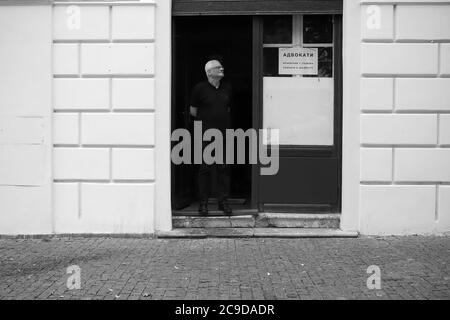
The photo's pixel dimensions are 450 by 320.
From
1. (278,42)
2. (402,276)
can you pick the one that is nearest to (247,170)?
(278,42)

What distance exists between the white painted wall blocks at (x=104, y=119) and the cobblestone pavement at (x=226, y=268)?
0.41 m

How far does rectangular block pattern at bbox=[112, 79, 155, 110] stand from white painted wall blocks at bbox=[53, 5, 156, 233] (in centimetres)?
1

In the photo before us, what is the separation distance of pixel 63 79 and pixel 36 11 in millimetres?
959

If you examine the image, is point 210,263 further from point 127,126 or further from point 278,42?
point 278,42

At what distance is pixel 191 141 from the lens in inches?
388

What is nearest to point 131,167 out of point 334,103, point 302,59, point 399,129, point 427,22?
point 302,59

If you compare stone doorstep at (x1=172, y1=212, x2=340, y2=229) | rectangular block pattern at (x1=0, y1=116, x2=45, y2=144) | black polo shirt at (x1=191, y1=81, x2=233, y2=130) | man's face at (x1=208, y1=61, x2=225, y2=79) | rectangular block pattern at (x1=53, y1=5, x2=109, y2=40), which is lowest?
stone doorstep at (x1=172, y1=212, x2=340, y2=229)

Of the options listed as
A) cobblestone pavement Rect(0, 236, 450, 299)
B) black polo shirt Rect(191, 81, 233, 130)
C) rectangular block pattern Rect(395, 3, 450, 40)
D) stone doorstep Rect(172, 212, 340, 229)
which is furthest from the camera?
black polo shirt Rect(191, 81, 233, 130)

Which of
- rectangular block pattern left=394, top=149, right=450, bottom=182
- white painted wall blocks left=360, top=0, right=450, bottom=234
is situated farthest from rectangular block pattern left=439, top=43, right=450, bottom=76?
rectangular block pattern left=394, top=149, right=450, bottom=182

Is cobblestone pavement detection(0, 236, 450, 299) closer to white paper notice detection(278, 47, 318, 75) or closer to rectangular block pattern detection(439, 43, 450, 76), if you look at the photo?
rectangular block pattern detection(439, 43, 450, 76)

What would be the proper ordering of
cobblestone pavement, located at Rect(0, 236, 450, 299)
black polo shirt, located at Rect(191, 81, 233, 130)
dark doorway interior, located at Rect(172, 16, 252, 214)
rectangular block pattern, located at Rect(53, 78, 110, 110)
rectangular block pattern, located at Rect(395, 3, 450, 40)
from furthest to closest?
dark doorway interior, located at Rect(172, 16, 252, 214)
black polo shirt, located at Rect(191, 81, 233, 130)
rectangular block pattern, located at Rect(53, 78, 110, 110)
rectangular block pattern, located at Rect(395, 3, 450, 40)
cobblestone pavement, located at Rect(0, 236, 450, 299)

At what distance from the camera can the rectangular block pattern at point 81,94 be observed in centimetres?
902

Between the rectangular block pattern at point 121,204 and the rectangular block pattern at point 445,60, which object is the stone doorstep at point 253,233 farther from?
the rectangular block pattern at point 445,60

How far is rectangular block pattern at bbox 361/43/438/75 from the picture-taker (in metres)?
8.93
